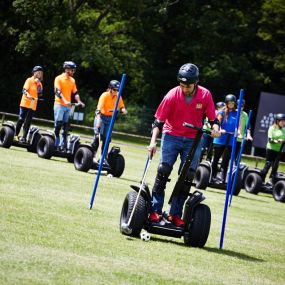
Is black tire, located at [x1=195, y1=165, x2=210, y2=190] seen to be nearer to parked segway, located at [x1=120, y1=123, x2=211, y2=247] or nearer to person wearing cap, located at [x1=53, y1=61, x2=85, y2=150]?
person wearing cap, located at [x1=53, y1=61, x2=85, y2=150]

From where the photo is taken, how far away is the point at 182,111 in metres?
10.8

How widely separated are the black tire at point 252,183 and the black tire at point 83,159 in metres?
5.26

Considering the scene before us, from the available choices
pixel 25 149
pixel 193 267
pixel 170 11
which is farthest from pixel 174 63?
pixel 193 267

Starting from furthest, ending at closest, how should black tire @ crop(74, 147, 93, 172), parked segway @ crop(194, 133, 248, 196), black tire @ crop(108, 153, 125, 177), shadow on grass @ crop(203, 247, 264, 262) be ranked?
parked segway @ crop(194, 133, 248, 196) < black tire @ crop(108, 153, 125, 177) < black tire @ crop(74, 147, 93, 172) < shadow on grass @ crop(203, 247, 264, 262)

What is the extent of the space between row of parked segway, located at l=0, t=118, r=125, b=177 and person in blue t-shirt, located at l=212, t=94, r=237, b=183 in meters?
2.15

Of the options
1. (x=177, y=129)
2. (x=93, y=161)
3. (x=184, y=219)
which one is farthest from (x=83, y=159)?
(x=184, y=219)

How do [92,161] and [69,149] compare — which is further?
[69,149]

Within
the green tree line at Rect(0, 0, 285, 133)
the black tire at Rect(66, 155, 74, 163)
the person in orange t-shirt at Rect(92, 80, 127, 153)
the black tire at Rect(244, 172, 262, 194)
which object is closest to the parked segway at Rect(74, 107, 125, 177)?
the person in orange t-shirt at Rect(92, 80, 127, 153)

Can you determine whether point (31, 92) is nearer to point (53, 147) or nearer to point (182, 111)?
point (53, 147)

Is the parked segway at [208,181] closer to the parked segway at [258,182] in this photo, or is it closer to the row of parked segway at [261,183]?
the row of parked segway at [261,183]

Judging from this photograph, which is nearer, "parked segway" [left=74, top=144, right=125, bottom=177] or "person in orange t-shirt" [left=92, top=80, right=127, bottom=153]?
"parked segway" [left=74, top=144, right=125, bottom=177]

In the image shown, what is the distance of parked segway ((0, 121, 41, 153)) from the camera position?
21859 mm

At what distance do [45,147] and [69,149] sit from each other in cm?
52

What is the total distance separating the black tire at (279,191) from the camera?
72.9ft
